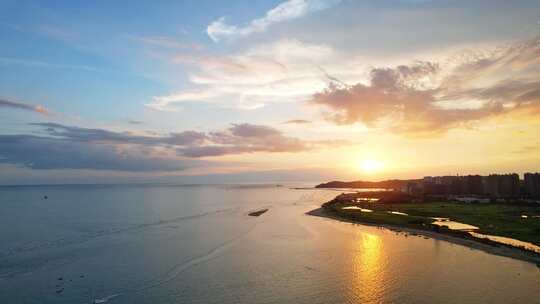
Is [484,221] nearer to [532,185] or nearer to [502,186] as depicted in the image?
[532,185]

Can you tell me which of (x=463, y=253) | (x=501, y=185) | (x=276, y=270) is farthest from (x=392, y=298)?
(x=501, y=185)

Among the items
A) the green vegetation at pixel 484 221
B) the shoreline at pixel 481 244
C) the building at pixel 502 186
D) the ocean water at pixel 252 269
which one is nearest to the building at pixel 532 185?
the building at pixel 502 186

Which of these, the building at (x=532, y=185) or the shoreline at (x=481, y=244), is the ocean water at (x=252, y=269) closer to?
the shoreline at (x=481, y=244)

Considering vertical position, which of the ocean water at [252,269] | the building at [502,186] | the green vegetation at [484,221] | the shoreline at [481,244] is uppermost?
the building at [502,186]

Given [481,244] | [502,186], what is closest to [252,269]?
[481,244]

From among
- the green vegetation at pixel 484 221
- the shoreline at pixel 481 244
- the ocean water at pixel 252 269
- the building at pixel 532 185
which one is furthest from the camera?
the building at pixel 532 185

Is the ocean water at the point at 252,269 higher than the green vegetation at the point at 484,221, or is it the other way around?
the green vegetation at the point at 484,221

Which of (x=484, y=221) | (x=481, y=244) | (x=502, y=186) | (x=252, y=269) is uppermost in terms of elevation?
(x=502, y=186)

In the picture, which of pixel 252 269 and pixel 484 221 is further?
pixel 484 221

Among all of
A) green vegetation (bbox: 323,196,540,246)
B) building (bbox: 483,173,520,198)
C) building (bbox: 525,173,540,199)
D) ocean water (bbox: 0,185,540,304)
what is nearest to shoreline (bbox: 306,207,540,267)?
ocean water (bbox: 0,185,540,304)

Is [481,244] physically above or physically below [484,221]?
below

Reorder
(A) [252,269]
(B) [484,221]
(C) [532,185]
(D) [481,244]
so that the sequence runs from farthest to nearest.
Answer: (C) [532,185], (B) [484,221], (D) [481,244], (A) [252,269]
